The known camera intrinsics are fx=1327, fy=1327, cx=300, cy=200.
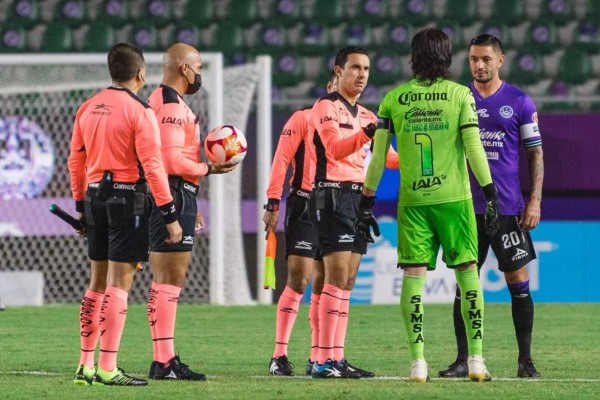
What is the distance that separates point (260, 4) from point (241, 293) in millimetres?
5350

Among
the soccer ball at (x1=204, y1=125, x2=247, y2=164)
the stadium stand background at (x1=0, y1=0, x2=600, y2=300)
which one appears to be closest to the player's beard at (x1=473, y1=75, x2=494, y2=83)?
the soccer ball at (x1=204, y1=125, x2=247, y2=164)

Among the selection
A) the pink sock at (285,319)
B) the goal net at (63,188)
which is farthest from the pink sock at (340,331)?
the goal net at (63,188)

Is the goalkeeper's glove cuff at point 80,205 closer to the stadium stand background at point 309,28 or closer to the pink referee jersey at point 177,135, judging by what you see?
the pink referee jersey at point 177,135

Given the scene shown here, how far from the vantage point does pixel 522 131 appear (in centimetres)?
718

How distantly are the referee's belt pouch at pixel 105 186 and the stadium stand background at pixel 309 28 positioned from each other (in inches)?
399

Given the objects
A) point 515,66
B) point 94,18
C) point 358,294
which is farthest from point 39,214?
point 515,66

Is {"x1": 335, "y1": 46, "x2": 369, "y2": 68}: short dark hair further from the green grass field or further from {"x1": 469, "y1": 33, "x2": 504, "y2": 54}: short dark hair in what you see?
the green grass field

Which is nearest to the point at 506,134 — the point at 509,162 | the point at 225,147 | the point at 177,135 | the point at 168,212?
the point at 509,162

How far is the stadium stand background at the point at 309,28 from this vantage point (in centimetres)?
1669

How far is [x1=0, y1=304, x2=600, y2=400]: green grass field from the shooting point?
6.20 metres

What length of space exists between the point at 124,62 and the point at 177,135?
0.55 meters

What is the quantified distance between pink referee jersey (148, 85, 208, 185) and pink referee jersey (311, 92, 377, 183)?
69cm

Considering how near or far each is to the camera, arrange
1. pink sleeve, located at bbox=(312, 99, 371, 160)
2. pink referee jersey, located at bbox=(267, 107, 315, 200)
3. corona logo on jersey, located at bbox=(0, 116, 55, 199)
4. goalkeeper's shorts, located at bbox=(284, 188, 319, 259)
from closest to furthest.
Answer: pink sleeve, located at bbox=(312, 99, 371, 160)
goalkeeper's shorts, located at bbox=(284, 188, 319, 259)
pink referee jersey, located at bbox=(267, 107, 315, 200)
corona logo on jersey, located at bbox=(0, 116, 55, 199)

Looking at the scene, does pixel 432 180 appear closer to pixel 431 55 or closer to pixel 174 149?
pixel 431 55
